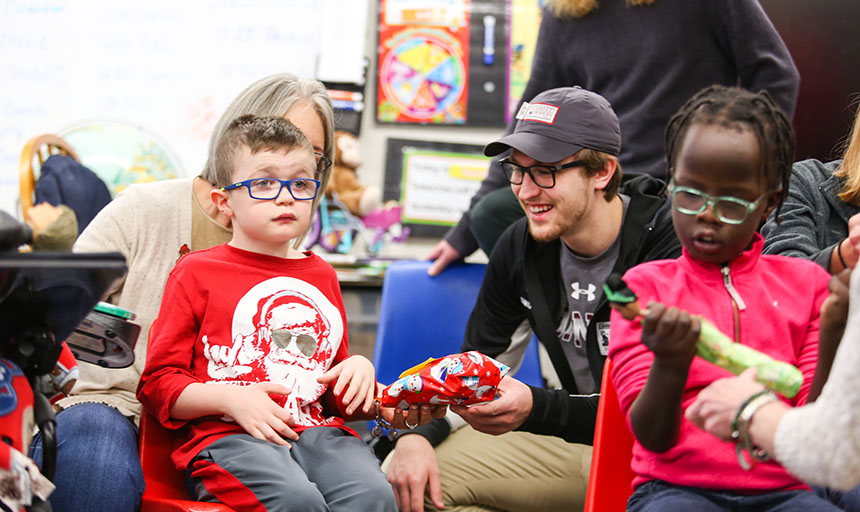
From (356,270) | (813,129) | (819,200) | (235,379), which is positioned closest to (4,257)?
(235,379)

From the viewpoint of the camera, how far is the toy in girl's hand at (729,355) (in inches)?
36.3

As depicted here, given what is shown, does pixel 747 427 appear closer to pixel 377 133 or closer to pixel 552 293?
pixel 552 293

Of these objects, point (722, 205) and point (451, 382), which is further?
point (451, 382)

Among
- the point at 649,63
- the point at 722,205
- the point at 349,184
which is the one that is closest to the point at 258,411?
the point at 722,205

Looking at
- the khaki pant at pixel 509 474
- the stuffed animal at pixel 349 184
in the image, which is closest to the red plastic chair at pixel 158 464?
the khaki pant at pixel 509 474

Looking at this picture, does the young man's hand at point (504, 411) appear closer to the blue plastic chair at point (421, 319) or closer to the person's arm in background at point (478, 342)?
the person's arm in background at point (478, 342)

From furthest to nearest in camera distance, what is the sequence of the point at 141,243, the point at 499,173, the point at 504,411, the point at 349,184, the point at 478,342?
the point at 349,184, the point at 499,173, the point at 478,342, the point at 141,243, the point at 504,411

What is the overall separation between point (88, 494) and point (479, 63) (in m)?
2.74

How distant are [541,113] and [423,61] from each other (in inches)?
80.2

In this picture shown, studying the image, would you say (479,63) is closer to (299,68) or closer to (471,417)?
(299,68)

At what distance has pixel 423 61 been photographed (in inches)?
140

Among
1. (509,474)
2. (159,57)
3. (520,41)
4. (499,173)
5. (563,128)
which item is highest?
(520,41)

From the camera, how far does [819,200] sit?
5.05 ft

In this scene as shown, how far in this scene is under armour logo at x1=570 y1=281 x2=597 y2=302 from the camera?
1.62 m
